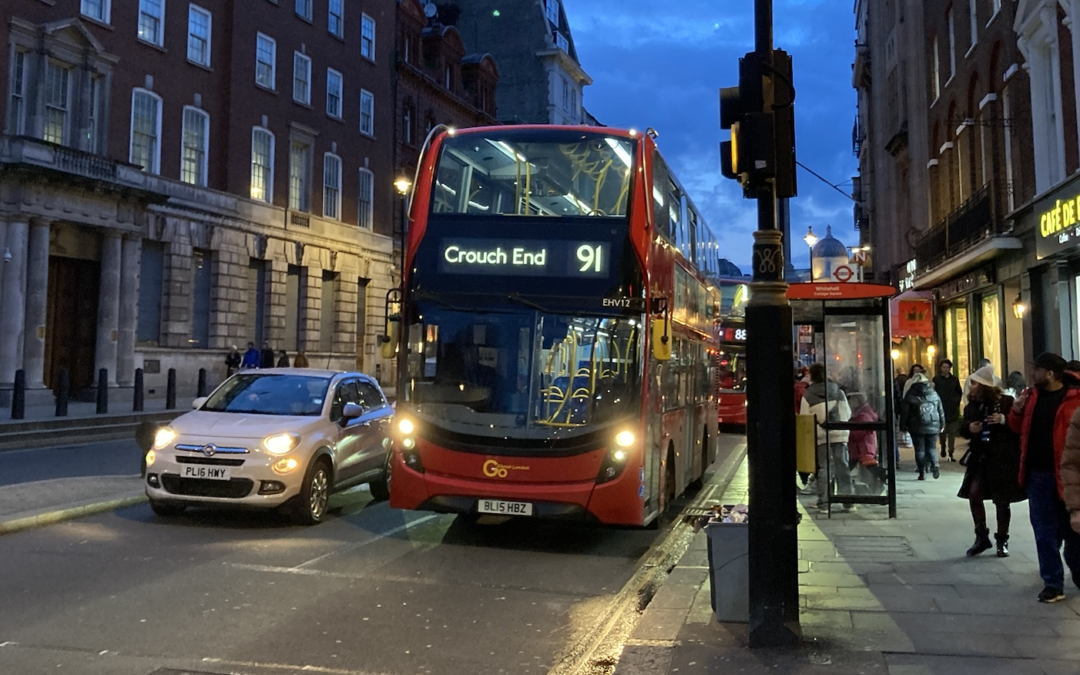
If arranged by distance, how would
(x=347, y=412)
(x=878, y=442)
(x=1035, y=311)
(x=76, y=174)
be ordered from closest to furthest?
(x=347, y=412) < (x=878, y=442) < (x=1035, y=311) < (x=76, y=174)

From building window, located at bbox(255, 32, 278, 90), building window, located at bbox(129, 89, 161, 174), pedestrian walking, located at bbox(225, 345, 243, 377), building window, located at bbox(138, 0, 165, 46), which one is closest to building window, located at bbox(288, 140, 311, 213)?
building window, located at bbox(255, 32, 278, 90)

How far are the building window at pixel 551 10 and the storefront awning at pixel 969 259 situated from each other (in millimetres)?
39308

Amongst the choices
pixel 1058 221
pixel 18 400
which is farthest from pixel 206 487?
pixel 1058 221

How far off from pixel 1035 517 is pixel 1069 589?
0.71 m

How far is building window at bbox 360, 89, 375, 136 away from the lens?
38562mm

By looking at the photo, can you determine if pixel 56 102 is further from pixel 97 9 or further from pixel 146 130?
pixel 97 9

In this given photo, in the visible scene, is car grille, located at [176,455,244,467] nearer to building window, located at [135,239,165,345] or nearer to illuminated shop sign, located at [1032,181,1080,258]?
illuminated shop sign, located at [1032,181,1080,258]

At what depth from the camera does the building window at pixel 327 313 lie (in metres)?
36.2

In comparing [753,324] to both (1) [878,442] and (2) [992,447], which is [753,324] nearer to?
(2) [992,447]

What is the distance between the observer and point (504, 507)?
8.78 meters

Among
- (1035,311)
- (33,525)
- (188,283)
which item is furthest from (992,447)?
(188,283)

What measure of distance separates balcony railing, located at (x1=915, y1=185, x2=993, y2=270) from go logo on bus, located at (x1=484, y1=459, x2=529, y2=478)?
15.6 m

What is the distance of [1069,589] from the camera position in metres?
6.97

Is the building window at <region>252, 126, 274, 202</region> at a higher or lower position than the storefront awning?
higher
